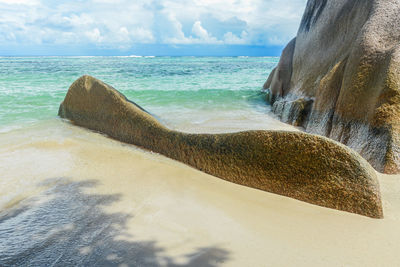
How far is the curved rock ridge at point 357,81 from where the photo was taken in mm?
3729

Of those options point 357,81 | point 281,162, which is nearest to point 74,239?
point 281,162

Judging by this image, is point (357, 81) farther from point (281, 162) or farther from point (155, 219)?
point (155, 219)

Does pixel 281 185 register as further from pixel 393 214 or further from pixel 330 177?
pixel 393 214

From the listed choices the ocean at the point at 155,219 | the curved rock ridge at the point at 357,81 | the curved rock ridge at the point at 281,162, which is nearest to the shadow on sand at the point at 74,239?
the ocean at the point at 155,219

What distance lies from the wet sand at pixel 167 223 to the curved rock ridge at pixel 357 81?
2.38ft

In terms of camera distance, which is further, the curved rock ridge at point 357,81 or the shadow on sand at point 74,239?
the curved rock ridge at point 357,81

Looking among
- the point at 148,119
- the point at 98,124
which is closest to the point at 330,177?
the point at 148,119

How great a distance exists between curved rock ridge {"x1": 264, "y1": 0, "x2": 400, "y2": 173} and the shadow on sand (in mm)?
3017

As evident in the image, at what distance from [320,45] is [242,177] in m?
5.25

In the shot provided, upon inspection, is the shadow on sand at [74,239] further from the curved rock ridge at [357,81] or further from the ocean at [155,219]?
the curved rock ridge at [357,81]

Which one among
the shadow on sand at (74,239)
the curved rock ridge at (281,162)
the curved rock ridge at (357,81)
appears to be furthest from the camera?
the curved rock ridge at (357,81)

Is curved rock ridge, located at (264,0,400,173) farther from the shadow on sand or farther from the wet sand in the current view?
the shadow on sand

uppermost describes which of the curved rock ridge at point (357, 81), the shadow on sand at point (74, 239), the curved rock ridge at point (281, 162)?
the curved rock ridge at point (357, 81)

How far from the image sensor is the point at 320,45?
6.95 meters
